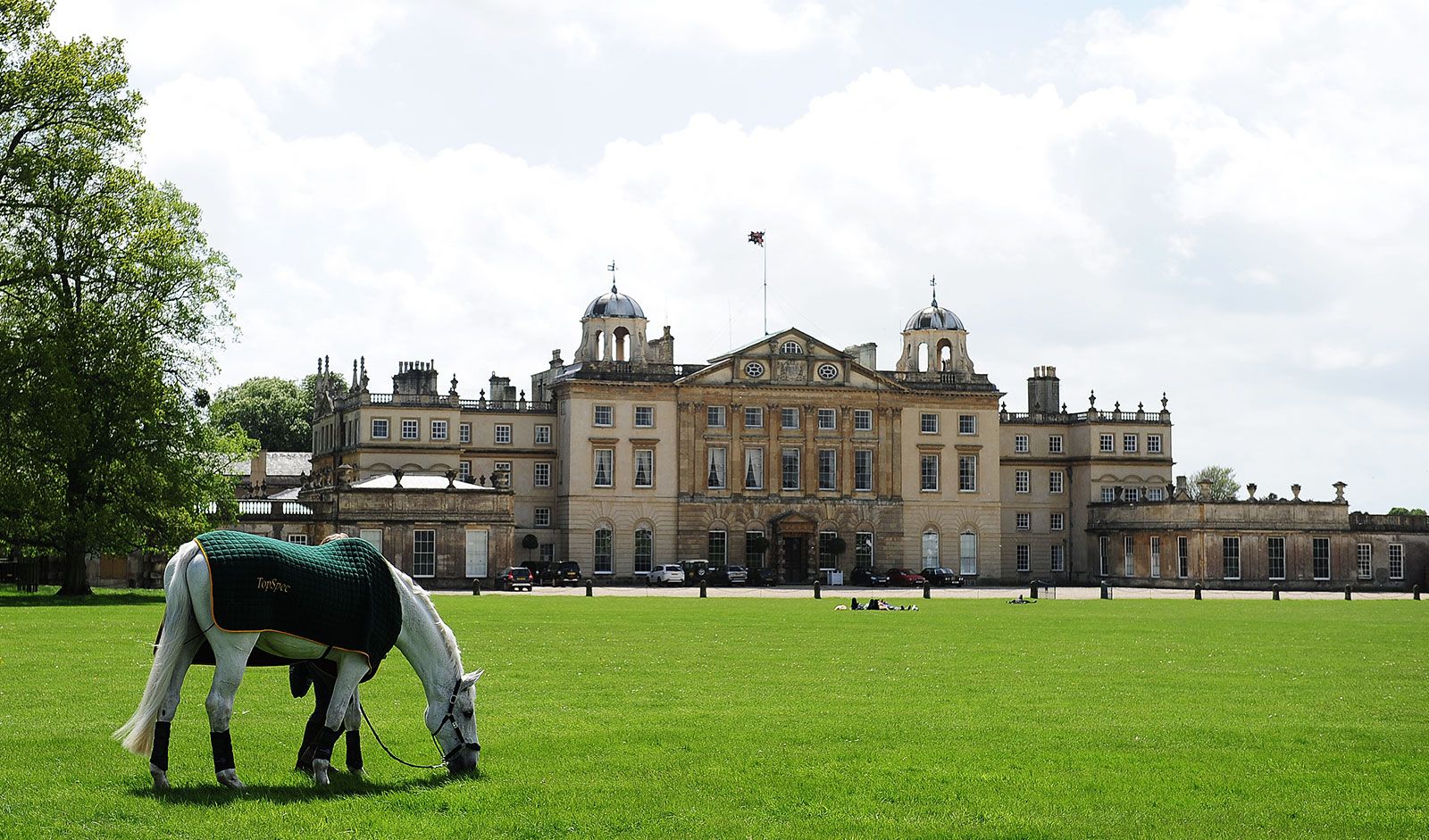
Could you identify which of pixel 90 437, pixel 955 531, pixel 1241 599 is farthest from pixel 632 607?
pixel 955 531

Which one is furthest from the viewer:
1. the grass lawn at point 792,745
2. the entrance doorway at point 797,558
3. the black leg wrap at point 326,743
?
the entrance doorway at point 797,558

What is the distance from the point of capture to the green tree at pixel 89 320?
37375 millimetres

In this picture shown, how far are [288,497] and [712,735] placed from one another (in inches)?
2144

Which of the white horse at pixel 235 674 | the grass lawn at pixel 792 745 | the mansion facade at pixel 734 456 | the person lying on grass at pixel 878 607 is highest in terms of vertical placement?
the mansion facade at pixel 734 456

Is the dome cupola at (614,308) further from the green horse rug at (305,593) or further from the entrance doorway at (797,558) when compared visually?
the green horse rug at (305,593)

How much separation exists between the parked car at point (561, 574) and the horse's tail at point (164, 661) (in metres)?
56.8

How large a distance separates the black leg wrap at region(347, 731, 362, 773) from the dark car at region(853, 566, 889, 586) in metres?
61.1

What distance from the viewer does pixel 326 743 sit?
11320mm

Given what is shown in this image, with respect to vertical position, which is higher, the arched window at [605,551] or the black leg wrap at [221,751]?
the arched window at [605,551]

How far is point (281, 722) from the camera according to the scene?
14773 mm

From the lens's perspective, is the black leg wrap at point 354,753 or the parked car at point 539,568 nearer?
the black leg wrap at point 354,753

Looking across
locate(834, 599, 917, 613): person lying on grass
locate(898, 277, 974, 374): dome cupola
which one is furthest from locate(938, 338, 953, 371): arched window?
locate(834, 599, 917, 613): person lying on grass

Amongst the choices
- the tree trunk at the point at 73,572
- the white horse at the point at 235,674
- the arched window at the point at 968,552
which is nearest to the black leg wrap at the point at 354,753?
the white horse at the point at 235,674

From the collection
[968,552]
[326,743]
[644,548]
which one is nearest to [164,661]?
[326,743]
